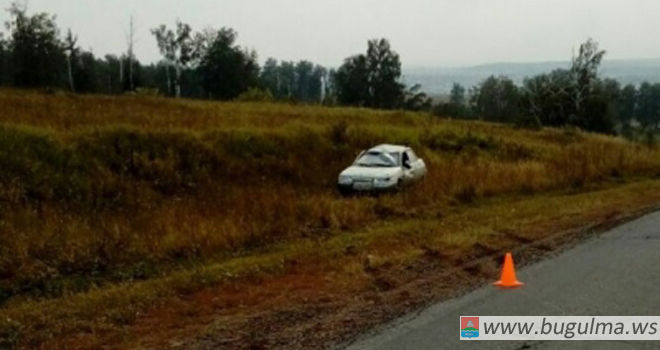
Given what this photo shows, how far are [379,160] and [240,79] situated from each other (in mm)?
67337

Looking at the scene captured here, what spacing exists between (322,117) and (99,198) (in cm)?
1852

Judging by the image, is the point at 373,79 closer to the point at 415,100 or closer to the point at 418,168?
the point at 415,100

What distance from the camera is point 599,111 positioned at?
79.9 meters

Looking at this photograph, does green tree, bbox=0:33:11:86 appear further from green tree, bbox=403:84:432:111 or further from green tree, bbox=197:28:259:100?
green tree, bbox=403:84:432:111

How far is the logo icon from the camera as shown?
5820 millimetres

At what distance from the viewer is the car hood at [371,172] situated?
59.1ft

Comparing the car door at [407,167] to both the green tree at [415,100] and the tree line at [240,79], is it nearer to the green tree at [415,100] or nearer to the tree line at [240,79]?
the tree line at [240,79]

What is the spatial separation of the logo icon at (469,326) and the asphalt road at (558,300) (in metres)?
0.07

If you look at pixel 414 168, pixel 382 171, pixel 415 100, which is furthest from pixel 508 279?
pixel 415 100

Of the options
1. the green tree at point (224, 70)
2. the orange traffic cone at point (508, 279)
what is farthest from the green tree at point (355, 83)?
the orange traffic cone at point (508, 279)

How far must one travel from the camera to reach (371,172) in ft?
59.7

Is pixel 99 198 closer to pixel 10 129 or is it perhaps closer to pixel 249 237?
pixel 10 129

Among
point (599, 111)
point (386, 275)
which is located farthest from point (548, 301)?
point (599, 111)

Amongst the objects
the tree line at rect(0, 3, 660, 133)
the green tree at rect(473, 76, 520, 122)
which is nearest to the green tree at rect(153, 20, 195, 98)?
the tree line at rect(0, 3, 660, 133)
